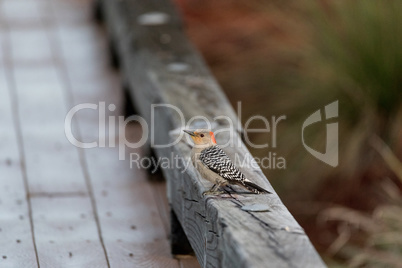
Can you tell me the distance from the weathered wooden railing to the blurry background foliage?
2.92 ft

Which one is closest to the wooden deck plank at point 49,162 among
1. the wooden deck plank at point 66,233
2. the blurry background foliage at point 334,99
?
the wooden deck plank at point 66,233

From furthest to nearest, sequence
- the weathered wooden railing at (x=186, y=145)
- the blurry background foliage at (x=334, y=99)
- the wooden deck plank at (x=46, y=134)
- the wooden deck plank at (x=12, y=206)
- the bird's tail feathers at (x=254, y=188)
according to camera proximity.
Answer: the blurry background foliage at (x=334, y=99)
the wooden deck plank at (x=46, y=134)
the wooden deck plank at (x=12, y=206)
the bird's tail feathers at (x=254, y=188)
the weathered wooden railing at (x=186, y=145)

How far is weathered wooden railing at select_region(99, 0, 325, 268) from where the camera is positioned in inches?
78.7

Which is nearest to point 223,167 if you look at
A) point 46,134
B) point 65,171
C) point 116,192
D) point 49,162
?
point 116,192

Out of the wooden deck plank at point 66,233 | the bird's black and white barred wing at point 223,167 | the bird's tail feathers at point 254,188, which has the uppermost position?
the bird's black and white barred wing at point 223,167

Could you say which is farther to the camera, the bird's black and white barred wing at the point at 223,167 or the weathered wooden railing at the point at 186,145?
the bird's black and white barred wing at the point at 223,167

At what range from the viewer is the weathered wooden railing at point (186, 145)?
200 cm

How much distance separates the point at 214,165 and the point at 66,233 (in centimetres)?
97

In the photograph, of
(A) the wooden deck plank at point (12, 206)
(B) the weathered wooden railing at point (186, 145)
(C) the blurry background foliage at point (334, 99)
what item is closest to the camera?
(B) the weathered wooden railing at point (186, 145)

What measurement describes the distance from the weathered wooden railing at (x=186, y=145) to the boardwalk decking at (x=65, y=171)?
26 cm

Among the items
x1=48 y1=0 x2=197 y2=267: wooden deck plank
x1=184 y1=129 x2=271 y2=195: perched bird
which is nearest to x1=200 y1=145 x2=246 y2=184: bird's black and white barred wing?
x1=184 y1=129 x2=271 y2=195: perched bird

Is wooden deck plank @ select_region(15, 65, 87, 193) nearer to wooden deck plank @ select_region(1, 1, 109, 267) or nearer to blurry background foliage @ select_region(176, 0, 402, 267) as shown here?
wooden deck plank @ select_region(1, 1, 109, 267)

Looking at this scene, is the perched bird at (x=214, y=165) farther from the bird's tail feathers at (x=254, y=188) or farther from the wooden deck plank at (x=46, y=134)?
the wooden deck plank at (x=46, y=134)

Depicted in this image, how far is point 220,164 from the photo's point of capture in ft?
7.93
